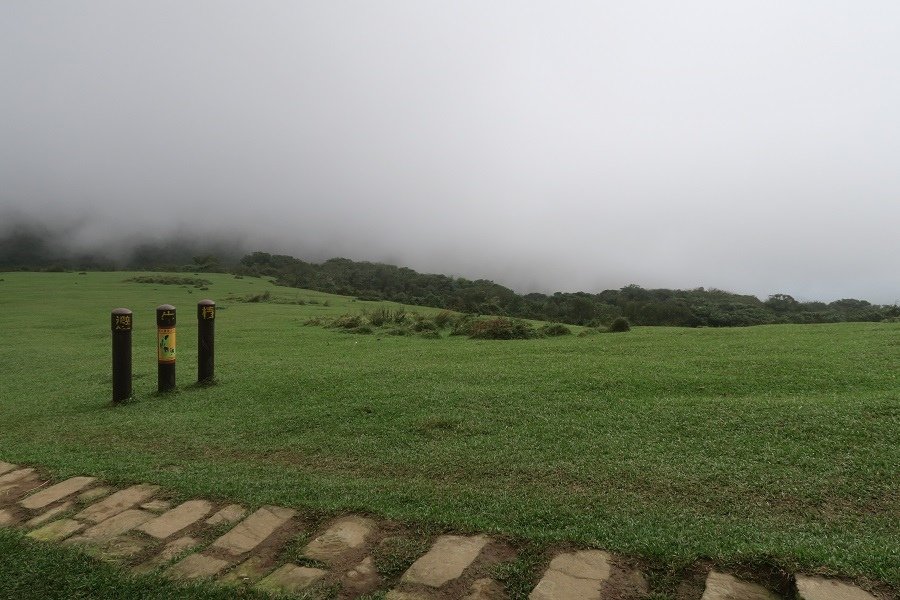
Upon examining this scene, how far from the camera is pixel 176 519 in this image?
4.15m

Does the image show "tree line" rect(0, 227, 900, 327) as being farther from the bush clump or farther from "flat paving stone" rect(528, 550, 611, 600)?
"flat paving stone" rect(528, 550, 611, 600)

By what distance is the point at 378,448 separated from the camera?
569cm

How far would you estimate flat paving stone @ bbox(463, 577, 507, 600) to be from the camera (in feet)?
9.71

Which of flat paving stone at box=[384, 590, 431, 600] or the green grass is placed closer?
flat paving stone at box=[384, 590, 431, 600]

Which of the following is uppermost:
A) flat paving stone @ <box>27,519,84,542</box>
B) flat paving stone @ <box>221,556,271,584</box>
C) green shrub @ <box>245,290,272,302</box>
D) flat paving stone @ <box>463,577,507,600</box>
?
green shrub @ <box>245,290,272,302</box>

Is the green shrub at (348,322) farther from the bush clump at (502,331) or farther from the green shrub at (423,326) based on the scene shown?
the bush clump at (502,331)

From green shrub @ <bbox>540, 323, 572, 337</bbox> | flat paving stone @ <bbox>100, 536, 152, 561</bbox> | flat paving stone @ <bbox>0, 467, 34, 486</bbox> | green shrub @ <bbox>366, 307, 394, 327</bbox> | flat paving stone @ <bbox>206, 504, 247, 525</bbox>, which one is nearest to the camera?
flat paving stone @ <bbox>100, 536, 152, 561</bbox>

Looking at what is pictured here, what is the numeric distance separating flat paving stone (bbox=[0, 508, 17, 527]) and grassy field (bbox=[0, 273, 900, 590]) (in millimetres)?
742

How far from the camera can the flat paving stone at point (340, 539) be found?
352cm

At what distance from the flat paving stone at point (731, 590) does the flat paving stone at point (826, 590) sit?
0.15m

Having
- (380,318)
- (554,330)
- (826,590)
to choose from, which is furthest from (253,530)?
(380,318)

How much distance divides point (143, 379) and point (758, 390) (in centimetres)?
1074

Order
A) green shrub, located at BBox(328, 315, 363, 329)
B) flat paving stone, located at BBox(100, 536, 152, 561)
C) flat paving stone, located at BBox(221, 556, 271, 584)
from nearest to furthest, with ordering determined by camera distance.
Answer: flat paving stone, located at BBox(221, 556, 271, 584), flat paving stone, located at BBox(100, 536, 152, 561), green shrub, located at BBox(328, 315, 363, 329)

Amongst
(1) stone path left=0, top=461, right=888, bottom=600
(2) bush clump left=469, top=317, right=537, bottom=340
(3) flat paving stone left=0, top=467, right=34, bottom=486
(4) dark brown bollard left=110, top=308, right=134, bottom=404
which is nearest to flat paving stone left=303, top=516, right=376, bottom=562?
(1) stone path left=0, top=461, right=888, bottom=600
